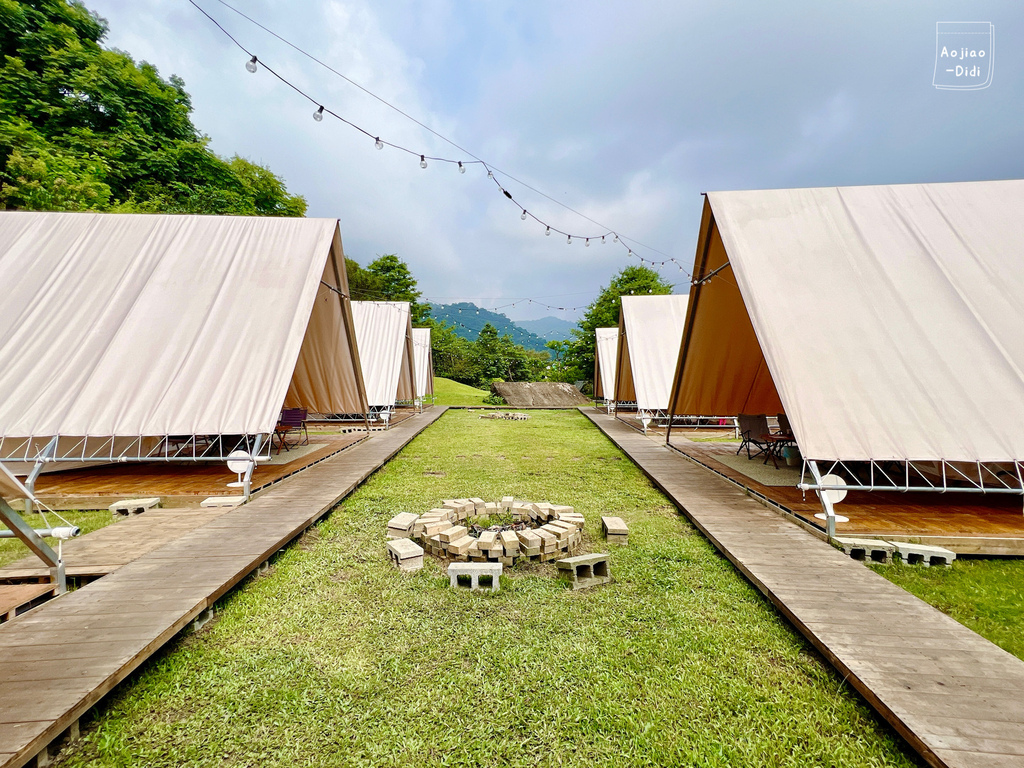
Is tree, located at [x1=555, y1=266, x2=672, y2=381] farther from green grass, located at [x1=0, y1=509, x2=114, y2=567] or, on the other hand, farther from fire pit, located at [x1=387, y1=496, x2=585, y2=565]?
green grass, located at [x1=0, y1=509, x2=114, y2=567]

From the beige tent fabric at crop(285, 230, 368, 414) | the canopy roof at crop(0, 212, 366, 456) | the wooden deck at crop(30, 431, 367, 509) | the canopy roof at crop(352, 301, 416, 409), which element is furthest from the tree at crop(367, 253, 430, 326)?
the wooden deck at crop(30, 431, 367, 509)

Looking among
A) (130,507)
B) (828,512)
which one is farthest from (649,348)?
(130,507)

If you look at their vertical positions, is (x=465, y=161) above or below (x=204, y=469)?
above

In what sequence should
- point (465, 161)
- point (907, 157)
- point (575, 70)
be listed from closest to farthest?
1. point (465, 161)
2. point (575, 70)
3. point (907, 157)

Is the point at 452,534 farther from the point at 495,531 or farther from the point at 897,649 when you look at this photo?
the point at 897,649

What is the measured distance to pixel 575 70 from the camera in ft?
42.7

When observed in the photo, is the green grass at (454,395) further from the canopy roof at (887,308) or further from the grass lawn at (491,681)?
the grass lawn at (491,681)

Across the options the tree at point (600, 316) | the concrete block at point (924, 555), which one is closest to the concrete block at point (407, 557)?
the concrete block at point (924, 555)

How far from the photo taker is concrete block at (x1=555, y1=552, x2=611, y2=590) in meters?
2.81

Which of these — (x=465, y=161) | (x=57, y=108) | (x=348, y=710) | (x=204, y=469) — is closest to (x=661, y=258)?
(x=465, y=161)

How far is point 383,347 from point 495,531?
33.6 feet

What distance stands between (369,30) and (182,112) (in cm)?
2005

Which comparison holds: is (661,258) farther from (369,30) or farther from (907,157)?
(907,157)

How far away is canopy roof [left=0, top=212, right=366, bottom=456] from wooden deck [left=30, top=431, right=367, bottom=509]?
2.27 ft
